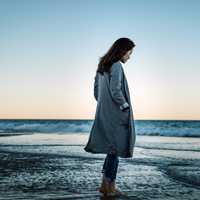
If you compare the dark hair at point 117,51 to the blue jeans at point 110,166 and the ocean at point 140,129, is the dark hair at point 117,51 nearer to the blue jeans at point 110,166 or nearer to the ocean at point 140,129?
the blue jeans at point 110,166

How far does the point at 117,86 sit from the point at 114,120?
43 cm

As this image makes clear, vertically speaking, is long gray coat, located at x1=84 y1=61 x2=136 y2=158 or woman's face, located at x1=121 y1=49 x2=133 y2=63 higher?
woman's face, located at x1=121 y1=49 x2=133 y2=63

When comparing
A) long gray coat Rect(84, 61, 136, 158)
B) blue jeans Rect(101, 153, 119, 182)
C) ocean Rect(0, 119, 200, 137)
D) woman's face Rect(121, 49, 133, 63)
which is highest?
woman's face Rect(121, 49, 133, 63)

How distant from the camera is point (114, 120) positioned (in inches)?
197

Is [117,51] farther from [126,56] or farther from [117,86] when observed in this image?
[117,86]

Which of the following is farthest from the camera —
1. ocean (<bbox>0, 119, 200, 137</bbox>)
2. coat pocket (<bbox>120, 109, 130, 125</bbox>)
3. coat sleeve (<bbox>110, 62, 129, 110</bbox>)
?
ocean (<bbox>0, 119, 200, 137</bbox>)

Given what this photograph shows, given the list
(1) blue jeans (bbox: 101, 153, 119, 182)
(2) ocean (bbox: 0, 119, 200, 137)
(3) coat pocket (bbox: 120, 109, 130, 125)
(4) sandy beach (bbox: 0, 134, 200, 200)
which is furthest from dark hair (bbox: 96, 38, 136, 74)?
(2) ocean (bbox: 0, 119, 200, 137)

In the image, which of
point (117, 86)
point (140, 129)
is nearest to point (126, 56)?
point (117, 86)

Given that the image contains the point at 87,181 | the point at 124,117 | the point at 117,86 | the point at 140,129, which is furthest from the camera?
the point at 140,129

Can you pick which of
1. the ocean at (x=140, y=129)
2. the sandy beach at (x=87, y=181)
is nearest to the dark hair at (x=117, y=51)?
the sandy beach at (x=87, y=181)

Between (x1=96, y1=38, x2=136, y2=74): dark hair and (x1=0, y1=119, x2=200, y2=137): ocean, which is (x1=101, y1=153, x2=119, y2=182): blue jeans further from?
(x1=0, y1=119, x2=200, y2=137): ocean

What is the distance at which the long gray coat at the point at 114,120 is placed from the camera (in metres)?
4.88

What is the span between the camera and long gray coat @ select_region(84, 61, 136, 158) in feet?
16.0

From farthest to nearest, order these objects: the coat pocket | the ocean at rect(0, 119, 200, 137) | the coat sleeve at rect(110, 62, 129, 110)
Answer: the ocean at rect(0, 119, 200, 137) < the coat pocket < the coat sleeve at rect(110, 62, 129, 110)
